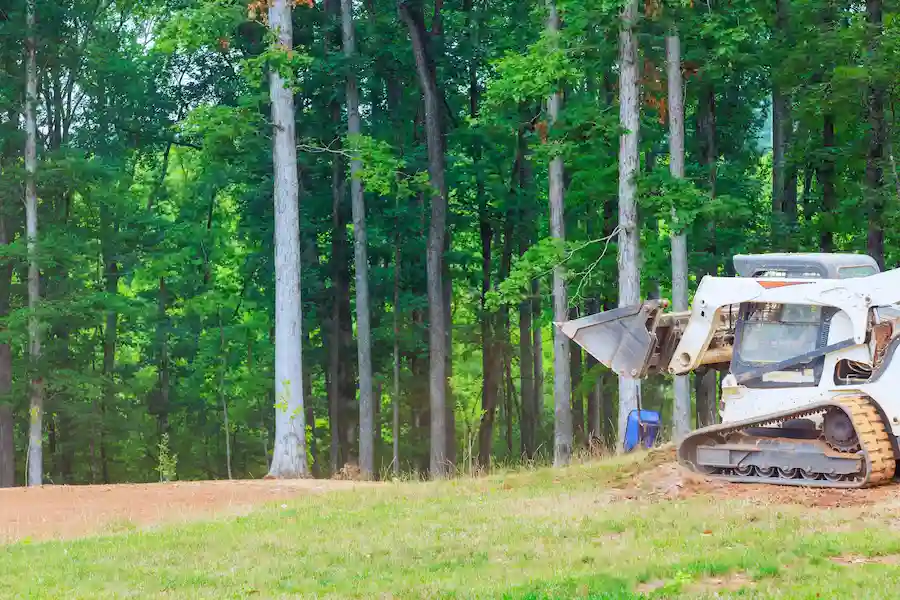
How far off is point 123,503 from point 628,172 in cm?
1158

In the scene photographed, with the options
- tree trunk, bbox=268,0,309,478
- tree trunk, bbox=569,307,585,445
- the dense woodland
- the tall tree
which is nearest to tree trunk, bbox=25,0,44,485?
the dense woodland

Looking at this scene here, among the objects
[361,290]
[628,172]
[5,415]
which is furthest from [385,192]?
[5,415]

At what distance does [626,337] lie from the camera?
17.1m

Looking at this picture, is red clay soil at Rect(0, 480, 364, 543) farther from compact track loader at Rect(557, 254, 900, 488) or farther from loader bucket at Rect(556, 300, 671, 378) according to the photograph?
compact track loader at Rect(557, 254, 900, 488)

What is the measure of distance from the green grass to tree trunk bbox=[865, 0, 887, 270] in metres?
12.1

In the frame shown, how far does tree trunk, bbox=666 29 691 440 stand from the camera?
89.1 feet

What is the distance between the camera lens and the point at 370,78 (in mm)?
37938

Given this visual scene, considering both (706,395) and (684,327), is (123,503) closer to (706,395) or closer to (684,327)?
(684,327)

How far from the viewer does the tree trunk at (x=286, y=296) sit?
24000 mm

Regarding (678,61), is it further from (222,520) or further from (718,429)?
(222,520)

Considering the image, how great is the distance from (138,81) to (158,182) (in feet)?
25.3

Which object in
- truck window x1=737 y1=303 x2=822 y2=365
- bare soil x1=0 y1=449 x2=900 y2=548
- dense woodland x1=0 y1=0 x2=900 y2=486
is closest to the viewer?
bare soil x1=0 y1=449 x2=900 y2=548

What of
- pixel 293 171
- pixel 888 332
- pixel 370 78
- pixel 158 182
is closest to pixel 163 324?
pixel 158 182

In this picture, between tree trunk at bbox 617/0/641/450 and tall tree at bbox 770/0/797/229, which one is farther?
tall tree at bbox 770/0/797/229
